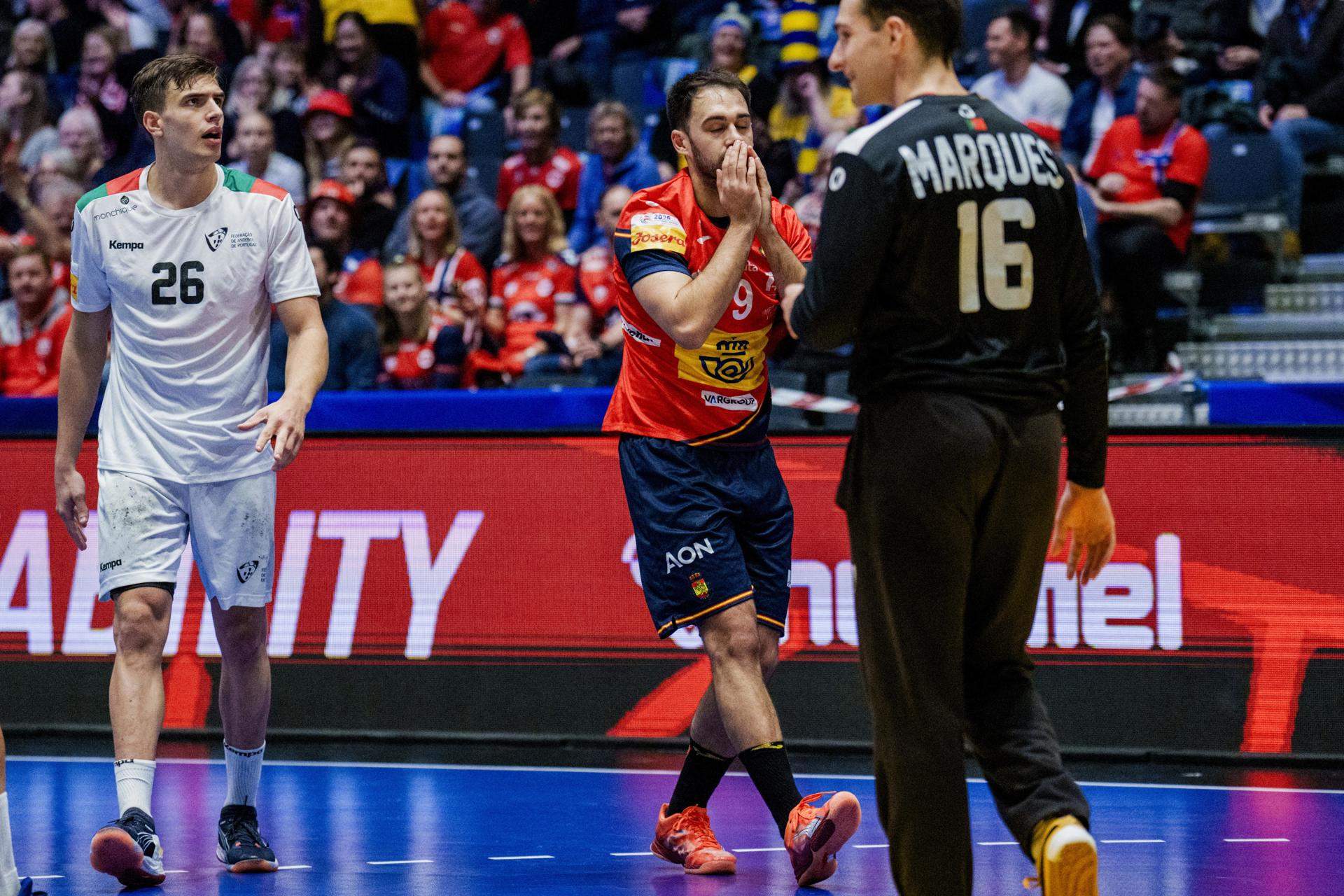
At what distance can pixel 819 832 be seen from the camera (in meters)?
4.51

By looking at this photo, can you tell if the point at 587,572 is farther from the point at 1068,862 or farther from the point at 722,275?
the point at 1068,862

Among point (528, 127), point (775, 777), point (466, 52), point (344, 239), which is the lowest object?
point (775, 777)

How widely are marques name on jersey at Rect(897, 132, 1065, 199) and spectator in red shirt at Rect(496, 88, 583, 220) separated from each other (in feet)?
24.6

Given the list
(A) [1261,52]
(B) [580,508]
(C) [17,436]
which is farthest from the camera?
(A) [1261,52]

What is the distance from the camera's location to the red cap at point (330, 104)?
1148 cm

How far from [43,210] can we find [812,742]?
7071 millimetres

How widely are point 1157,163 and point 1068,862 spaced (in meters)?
6.89

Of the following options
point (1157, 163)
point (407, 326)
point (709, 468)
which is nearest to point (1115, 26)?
point (1157, 163)

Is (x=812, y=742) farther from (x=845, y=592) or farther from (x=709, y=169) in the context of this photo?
(x=709, y=169)

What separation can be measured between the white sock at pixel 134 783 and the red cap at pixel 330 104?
7.39 metres

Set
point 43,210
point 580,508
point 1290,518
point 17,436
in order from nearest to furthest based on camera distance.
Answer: point 1290,518 < point 580,508 < point 17,436 < point 43,210

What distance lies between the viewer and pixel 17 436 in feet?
25.3

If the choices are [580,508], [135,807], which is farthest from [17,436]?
[135,807]

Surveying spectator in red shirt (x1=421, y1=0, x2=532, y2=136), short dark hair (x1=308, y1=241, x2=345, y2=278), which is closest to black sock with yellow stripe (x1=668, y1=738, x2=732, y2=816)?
short dark hair (x1=308, y1=241, x2=345, y2=278)
